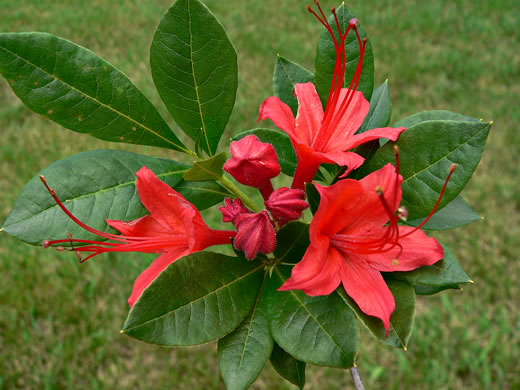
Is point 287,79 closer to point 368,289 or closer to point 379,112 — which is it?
point 379,112

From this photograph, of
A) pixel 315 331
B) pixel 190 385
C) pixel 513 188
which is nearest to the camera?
pixel 315 331

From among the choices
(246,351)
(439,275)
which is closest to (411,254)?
(439,275)

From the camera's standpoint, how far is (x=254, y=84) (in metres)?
3.77

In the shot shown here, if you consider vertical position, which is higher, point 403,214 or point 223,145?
point 403,214

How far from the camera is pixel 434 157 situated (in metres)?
0.76

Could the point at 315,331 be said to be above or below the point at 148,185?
below

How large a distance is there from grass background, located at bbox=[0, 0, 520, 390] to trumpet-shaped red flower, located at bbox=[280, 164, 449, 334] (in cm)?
168

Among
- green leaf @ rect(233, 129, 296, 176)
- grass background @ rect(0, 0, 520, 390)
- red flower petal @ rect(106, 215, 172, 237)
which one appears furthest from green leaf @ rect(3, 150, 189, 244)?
grass background @ rect(0, 0, 520, 390)

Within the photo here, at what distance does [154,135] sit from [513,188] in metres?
2.70

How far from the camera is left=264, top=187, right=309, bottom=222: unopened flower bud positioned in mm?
794

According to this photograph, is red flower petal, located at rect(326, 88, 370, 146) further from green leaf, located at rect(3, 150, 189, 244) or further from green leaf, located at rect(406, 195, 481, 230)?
green leaf, located at rect(3, 150, 189, 244)

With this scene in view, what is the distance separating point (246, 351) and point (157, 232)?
22 cm

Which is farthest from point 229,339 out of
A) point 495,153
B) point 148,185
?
point 495,153

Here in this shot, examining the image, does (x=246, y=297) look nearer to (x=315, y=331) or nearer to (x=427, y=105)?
(x=315, y=331)
